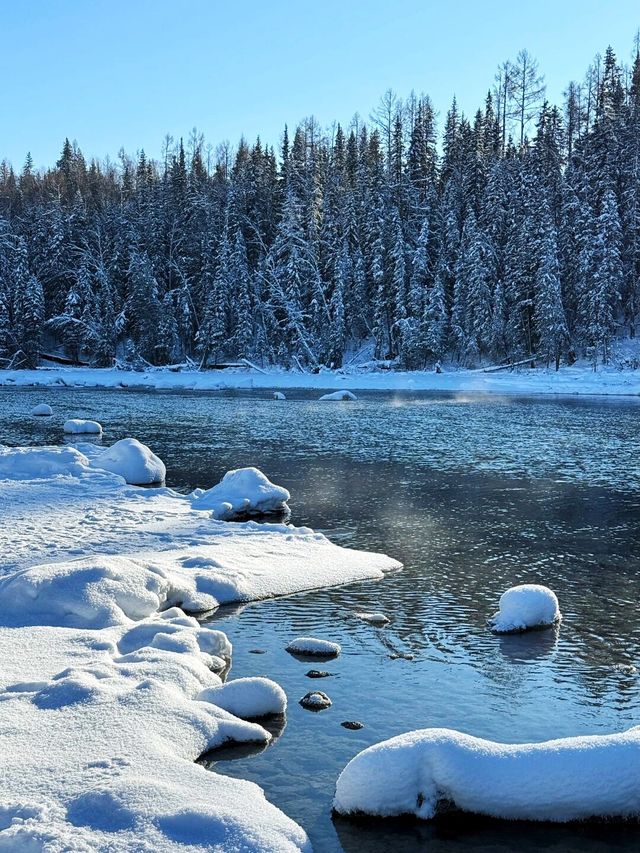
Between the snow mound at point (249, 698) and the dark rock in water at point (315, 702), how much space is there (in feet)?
0.80

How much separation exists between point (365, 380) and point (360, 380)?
366 mm

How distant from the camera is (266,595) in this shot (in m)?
10.2

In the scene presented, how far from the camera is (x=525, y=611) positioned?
29.1 feet

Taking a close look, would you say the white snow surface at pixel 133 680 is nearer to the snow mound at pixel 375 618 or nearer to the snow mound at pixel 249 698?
the snow mound at pixel 249 698

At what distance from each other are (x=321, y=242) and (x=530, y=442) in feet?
170

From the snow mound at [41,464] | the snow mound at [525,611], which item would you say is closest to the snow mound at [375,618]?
the snow mound at [525,611]

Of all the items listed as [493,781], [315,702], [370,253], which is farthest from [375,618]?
[370,253]

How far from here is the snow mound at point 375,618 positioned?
29.8 ft

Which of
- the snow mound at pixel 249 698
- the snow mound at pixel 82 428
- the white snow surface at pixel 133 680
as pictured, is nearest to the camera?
the white snow surface at pixel 133 680

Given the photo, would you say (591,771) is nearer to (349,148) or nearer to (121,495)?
(121,495)

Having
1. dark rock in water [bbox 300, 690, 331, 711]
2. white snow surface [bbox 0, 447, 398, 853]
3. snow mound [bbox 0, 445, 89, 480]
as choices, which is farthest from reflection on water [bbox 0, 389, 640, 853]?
snow mound [bbox 0, 445, 89, 480]

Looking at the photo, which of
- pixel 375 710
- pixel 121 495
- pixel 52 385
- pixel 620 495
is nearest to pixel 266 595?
pixel 375 710

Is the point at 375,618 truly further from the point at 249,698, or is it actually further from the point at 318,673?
the point at 249,698

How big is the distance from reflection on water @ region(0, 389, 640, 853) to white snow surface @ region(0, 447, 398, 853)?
1.23ft
